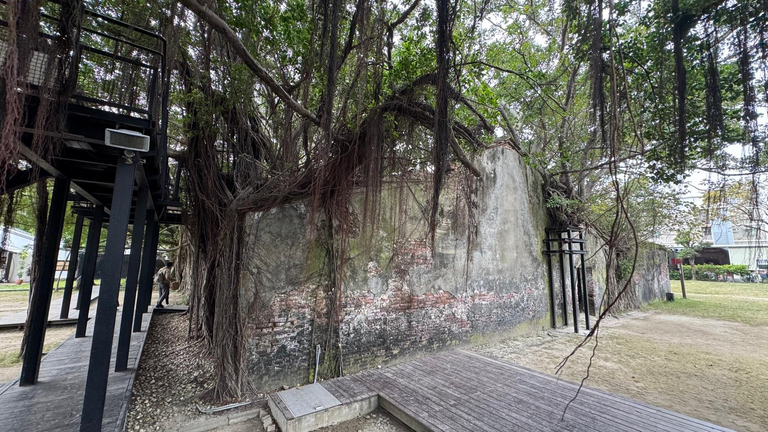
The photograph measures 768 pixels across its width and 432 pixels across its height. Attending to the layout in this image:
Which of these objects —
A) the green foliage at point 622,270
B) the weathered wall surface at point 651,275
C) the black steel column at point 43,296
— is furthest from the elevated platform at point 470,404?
the weathered wall surface at point 651,275

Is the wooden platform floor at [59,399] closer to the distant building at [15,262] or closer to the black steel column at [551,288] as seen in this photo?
the black steel column at [551,288]

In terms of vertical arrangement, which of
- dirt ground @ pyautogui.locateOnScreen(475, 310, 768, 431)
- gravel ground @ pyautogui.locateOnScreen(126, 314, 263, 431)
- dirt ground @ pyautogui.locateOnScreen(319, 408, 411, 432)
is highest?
dirt ground @ pyautogui.locateOnScreen(475, 310, 768, 431)

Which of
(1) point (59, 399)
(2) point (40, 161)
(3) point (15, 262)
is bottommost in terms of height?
(1) point (59, 399)

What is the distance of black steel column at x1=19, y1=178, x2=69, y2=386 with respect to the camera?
11.7 feet

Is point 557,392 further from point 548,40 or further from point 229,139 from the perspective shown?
point 548,40

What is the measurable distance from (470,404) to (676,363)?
14.8ft

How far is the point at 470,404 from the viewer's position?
11.3 feet

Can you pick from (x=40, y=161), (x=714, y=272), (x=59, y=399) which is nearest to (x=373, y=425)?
(x=59, y=399)

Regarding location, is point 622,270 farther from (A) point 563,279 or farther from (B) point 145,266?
(B) point 145,266

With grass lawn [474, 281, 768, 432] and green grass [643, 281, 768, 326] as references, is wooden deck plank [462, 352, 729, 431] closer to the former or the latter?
grass lawn [474, 281, 768, 432]

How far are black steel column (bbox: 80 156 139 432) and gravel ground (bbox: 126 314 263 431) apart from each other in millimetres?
738

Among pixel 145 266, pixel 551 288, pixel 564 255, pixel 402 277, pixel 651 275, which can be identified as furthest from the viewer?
pixel 651 275

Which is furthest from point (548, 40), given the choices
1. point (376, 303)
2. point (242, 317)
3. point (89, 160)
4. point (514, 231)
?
point (89, 160)

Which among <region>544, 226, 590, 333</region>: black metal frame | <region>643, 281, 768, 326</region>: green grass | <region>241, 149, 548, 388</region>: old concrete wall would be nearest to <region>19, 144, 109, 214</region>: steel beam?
<region>241, 149, 548, 388</region>: old concrete wall
